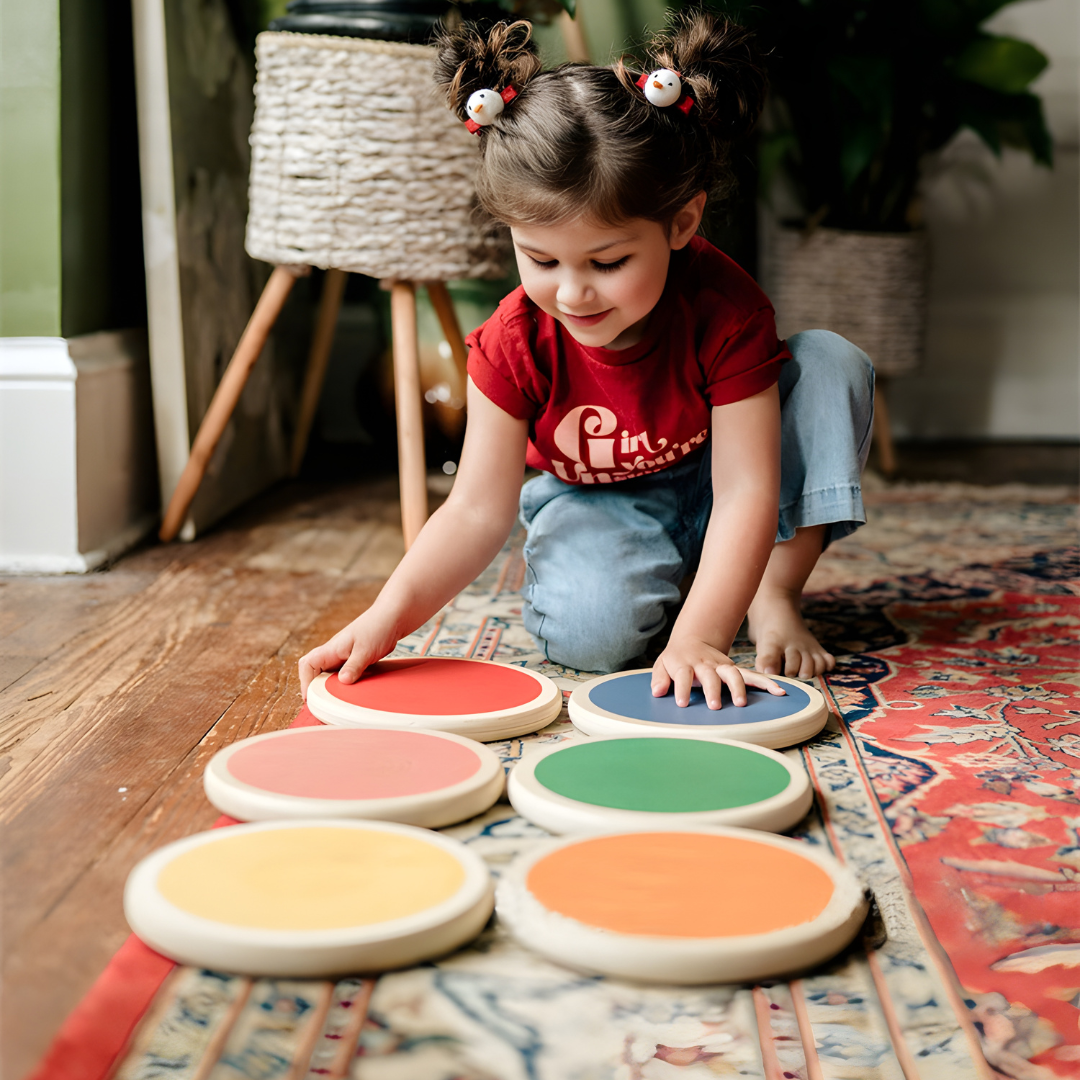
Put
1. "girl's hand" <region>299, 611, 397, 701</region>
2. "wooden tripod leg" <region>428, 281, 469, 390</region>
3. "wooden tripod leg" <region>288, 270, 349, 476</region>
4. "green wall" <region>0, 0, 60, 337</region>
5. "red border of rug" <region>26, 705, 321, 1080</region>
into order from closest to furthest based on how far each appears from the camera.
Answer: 1. "red border of rug" <region>26, 705, 321, 1080</region>
2. "girl's hand" <region>299, 611, 397, 701</region>
3. "green wall" <region>0, 0, 60, 337</region>
4. "wooden tripod leg" <region>428, 281, 469, 390</region>
5. "wooden tripod leg" <region>288, 270, 349, 476</region>

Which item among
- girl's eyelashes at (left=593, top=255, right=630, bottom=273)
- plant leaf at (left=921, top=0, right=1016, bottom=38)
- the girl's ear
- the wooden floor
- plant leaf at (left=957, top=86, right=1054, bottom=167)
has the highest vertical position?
plant leaf at (left=921, top=0, right=1016, bottom=38)

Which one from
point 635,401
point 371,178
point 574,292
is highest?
point 371,178

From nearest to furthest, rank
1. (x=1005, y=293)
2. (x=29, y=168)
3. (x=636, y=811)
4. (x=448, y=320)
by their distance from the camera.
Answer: (x=636, y=811), (x=29, y=168), (x=448, y=320), (x=1005, y=293)

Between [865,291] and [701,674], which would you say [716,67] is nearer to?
[701,674]

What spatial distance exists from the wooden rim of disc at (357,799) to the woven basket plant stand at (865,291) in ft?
5.20

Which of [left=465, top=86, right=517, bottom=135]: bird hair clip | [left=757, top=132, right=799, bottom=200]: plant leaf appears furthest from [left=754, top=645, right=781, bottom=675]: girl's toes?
Answer: [left=757, top=132, right=799, bottom=200]: plant leaf

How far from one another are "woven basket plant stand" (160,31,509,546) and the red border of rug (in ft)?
3.01

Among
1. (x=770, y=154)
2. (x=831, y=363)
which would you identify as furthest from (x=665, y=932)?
(x=770, y=154)

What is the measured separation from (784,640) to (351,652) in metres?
0.42

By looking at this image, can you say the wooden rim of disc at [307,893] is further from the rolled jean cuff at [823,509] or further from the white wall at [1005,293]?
the white wall at [1005,293]

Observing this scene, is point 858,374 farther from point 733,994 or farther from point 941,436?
point 941,436

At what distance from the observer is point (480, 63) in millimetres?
950

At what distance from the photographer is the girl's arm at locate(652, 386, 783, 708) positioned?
90 centimetres

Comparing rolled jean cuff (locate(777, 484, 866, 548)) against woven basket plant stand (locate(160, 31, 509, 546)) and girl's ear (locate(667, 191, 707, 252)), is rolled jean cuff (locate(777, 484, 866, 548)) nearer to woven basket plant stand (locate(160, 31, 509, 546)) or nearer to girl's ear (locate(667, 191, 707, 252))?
girl's ear (locate(667, 191, 707, 252))
